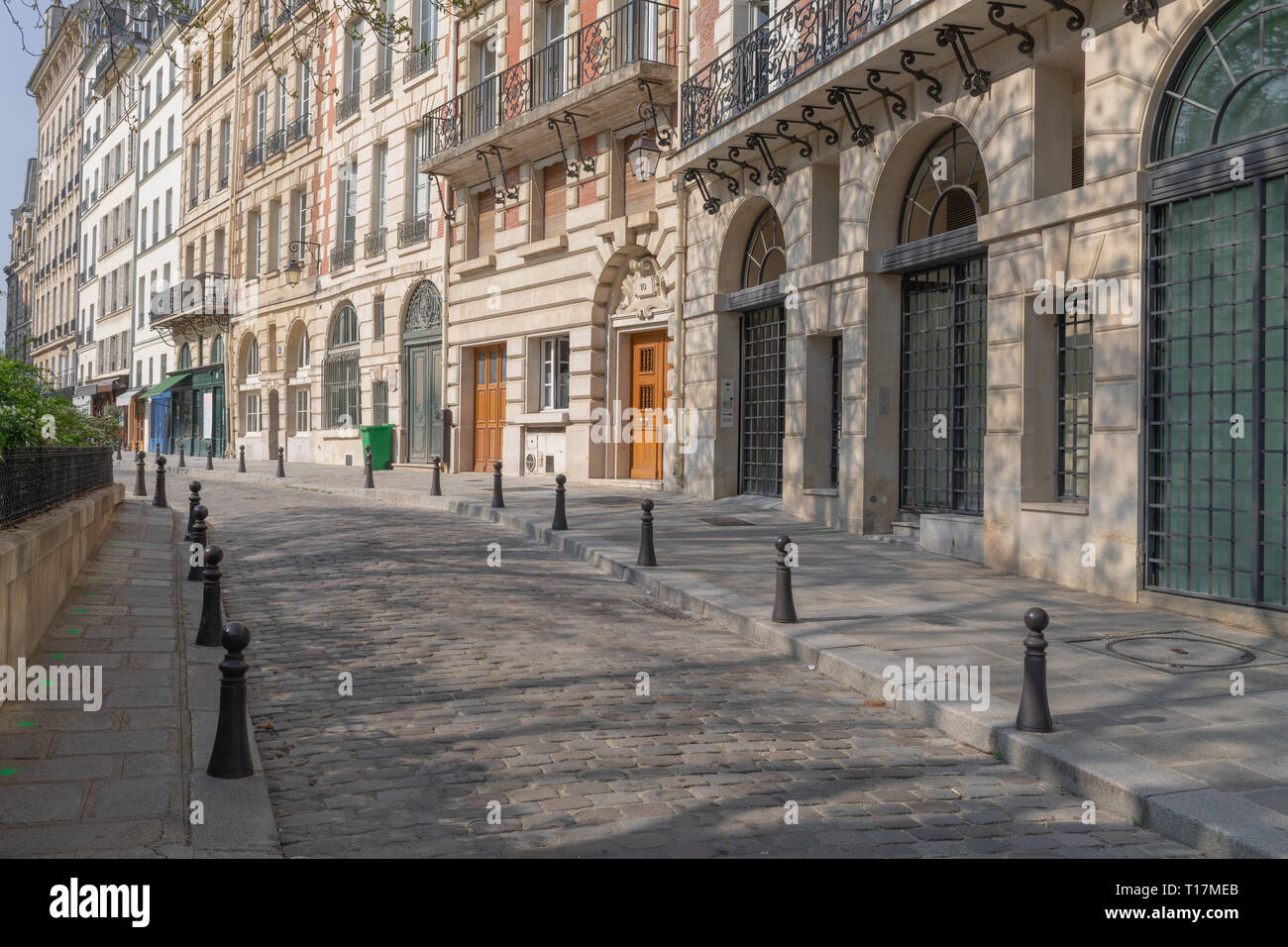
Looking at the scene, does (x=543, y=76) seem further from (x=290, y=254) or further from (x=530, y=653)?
(x=530, y=653)

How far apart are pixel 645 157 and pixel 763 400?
5553 mm

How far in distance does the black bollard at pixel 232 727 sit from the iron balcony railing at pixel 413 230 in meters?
22.3

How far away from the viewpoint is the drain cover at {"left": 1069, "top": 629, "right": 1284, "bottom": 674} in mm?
6594

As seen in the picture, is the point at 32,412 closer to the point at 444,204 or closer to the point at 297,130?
the point at 444,204

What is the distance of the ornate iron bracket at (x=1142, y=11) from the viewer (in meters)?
8.67

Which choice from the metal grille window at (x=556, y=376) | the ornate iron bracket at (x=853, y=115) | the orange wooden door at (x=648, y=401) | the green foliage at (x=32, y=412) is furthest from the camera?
the metal grille window at (x=556, y=376)

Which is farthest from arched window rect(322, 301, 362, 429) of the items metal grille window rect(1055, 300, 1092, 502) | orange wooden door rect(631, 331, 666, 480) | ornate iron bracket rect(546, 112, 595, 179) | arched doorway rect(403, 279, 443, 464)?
metal grille window rect(1055, 300, 1092, 502)

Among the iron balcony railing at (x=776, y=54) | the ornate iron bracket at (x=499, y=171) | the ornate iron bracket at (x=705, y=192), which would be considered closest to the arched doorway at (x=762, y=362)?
the ornate iron bracket at (x=705, y=192)

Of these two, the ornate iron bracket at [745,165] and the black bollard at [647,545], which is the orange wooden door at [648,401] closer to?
the ornate iron bracket at [745,165]

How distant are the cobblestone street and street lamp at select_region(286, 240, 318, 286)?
25072mm

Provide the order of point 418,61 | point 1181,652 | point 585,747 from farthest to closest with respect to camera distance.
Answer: point 418,61 < point 1181,652 < point 585,747

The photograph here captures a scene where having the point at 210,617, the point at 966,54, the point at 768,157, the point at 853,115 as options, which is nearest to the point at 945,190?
the point at 853,115

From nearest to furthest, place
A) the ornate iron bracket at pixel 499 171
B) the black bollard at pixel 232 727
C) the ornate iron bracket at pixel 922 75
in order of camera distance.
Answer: the black bollard at pixel 232 727
the ornate iron bracket at pixel 922 75
the ornate iron bracket at pixel 499 171

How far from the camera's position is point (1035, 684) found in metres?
5.19
